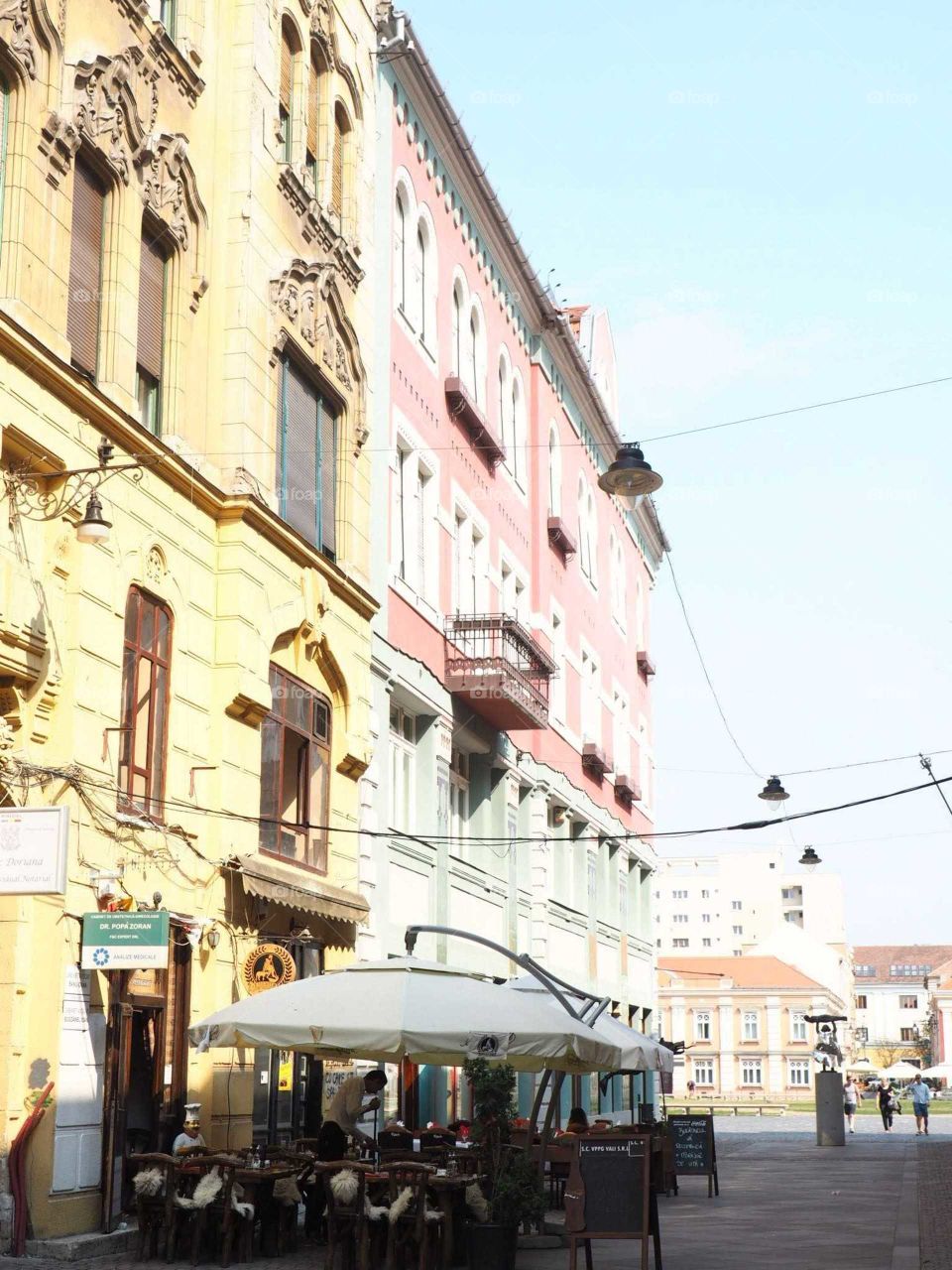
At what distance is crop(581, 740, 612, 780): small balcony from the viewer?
40.2m

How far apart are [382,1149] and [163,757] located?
15.4 feet

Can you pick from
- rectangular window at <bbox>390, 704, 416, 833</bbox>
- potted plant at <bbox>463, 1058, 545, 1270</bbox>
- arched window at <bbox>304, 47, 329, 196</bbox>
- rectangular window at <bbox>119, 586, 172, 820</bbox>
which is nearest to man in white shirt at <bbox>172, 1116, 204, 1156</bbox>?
potted plant at <bbox>463, 1058, 545, 1270</bbox>

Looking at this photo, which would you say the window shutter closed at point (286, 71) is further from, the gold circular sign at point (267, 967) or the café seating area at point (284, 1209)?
the café seating area at point (284, 1209)

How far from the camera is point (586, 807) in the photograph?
39875 millimetres

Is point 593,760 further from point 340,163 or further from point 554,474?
point 340,163

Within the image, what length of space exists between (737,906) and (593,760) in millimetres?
136248

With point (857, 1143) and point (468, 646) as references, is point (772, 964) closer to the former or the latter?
point (857, 1143)

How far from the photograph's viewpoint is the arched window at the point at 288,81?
74.8ft

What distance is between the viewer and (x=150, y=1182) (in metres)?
14.8

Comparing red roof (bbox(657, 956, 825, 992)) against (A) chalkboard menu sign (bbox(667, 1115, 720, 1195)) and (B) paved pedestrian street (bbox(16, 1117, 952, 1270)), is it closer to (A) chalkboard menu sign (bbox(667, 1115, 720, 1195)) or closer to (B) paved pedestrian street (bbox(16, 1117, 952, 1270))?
(B) paved pedestrian street (bbox(16, 1117, 952, 1270))

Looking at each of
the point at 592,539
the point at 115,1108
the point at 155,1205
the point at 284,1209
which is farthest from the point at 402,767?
the point at 592,539

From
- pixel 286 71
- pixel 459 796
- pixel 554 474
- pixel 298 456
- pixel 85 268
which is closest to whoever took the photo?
pixel 85 268

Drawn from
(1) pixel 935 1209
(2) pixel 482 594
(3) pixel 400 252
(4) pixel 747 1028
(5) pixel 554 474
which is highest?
(3) pixel 400 252

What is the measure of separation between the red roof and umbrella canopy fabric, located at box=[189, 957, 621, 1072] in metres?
103
